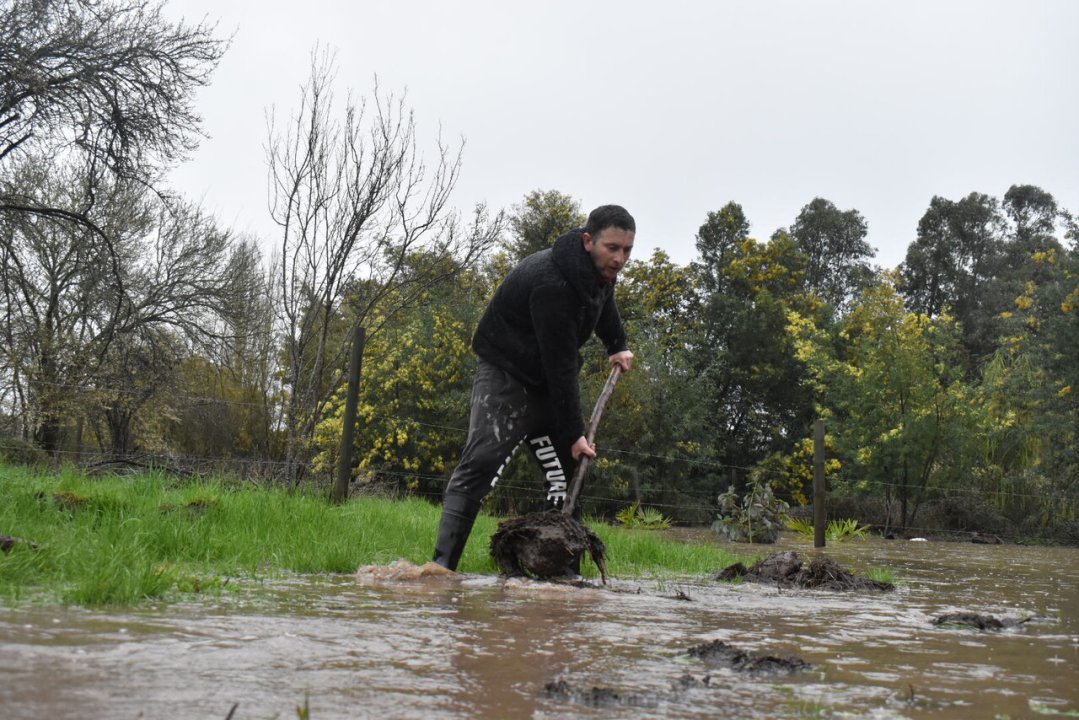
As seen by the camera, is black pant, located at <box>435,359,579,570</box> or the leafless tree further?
the leafless tree

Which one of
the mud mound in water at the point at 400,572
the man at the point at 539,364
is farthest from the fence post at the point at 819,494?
the mud mound in water at the point at 400,572

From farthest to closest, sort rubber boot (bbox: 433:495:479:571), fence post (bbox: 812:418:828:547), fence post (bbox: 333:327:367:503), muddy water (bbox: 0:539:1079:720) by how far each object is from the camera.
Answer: fence post (bbox: 812:418:828:547)
fence post (bbox: 333:327:367:503)
rubber boot (bbox: 433:495:479:571)
muddy water (bbox: 0:539:1079:720)

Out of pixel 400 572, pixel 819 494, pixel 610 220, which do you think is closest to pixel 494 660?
pixel 400 572

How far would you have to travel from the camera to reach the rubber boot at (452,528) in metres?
4.59

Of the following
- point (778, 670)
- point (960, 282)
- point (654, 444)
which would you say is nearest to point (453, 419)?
point (654, 444)

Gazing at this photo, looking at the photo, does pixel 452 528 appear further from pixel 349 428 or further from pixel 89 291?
pixel 89 291

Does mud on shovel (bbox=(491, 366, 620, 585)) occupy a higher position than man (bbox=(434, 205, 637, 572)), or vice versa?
man (bbox=(434, 205, 637, 572))

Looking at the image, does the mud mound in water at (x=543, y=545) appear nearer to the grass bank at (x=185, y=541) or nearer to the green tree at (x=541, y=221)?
the grass bank at (x=185, y=541)

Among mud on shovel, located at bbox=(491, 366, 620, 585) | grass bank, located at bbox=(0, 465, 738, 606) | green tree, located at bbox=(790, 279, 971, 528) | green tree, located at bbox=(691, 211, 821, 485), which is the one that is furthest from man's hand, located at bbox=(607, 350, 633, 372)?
green tree, located at bbox=(691, 211, 821, 485)

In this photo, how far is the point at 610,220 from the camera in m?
4.45

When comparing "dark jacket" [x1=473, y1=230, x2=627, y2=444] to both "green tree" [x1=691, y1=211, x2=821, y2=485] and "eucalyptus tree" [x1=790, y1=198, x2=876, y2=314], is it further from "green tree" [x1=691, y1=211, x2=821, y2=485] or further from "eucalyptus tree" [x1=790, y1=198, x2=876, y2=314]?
"eucalyptus tree" [x1=790, y1=198, x2=876, y2=314]

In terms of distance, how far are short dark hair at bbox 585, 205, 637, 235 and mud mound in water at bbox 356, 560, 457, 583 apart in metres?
1.79

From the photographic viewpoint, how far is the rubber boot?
15.1 ft

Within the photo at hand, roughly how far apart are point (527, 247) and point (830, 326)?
7.96 metres
